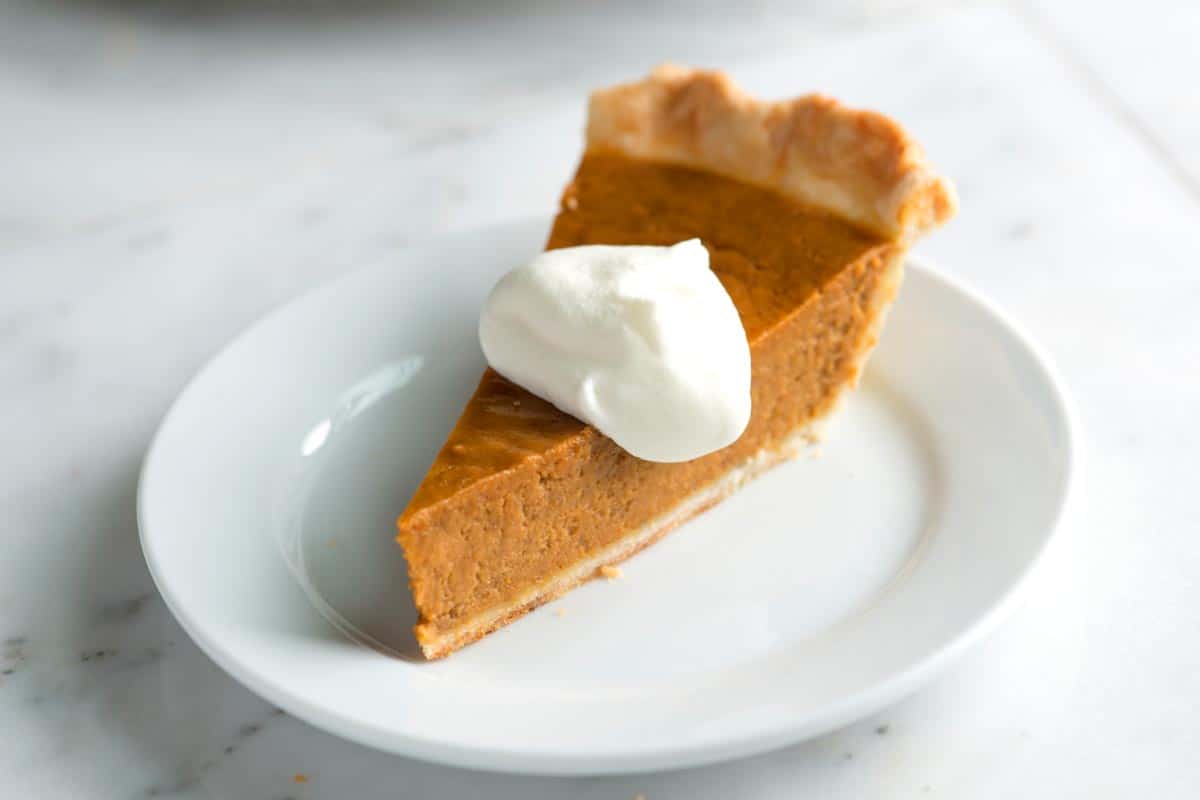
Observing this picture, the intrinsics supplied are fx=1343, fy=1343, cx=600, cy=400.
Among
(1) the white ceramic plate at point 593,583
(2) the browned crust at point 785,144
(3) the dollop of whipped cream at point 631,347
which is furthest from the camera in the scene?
(2) the browned crust at point 785,144

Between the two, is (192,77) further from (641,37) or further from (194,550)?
(194,550)

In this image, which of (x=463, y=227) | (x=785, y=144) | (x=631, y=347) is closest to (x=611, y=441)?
(x=631, y=347)

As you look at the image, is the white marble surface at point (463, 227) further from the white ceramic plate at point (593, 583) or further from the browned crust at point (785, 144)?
the browned crust at point (785, 144)

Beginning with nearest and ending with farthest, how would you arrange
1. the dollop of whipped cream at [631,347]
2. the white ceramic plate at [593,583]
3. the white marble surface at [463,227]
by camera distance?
the white ceramic plate at [593,583] < the white marble surface at [463,227] < the dollop of whipped cream at [631,347]

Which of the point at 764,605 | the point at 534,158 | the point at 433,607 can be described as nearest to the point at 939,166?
the point at 534,158

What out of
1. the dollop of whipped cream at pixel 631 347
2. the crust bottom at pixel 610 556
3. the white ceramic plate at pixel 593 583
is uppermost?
the dollop of whipped cream at pixel 631 347

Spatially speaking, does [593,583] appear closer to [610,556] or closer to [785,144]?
[610,556]

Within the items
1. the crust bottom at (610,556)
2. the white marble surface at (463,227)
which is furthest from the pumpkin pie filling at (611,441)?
the white marble surface at (463,227)
